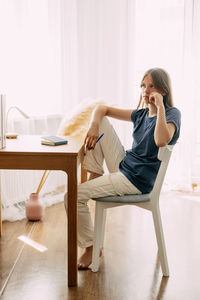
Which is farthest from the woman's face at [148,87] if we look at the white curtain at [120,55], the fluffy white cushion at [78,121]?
the white curtain at [120,55]

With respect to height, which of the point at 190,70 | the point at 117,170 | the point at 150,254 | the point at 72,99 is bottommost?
the point at 150,254

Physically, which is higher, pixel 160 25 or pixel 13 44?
pixel 160 25

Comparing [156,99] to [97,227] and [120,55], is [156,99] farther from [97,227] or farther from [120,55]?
[120,55]

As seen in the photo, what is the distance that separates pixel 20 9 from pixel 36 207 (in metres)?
1.45

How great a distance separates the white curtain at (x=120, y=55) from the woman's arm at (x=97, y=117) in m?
1.01

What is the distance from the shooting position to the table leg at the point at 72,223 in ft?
5.55

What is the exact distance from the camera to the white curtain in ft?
10.1

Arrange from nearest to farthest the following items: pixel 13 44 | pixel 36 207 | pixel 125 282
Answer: pixel 125 282 → pixel 36 207 → pixel 13 44

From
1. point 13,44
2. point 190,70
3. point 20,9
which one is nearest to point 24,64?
point 13,44

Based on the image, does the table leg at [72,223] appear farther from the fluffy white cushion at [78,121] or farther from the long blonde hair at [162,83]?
the fluffy white cushion at [78,121]

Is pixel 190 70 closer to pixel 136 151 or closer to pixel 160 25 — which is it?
pixel 160 25

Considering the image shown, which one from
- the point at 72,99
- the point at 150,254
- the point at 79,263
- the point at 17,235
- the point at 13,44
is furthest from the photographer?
the point at 72,99

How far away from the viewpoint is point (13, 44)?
2773 mm

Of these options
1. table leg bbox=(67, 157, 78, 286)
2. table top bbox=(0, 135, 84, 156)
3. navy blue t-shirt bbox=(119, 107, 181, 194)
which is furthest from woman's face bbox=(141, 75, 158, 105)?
table leg bbox=(67, 157, 78, 286)
